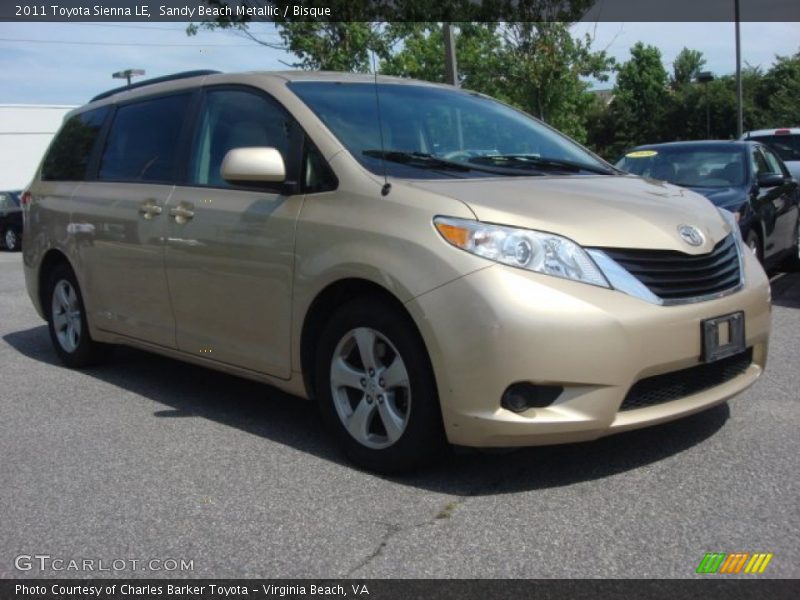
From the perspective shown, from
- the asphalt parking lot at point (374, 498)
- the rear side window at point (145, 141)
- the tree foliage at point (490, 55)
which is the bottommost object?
the asphalt parking lot at point (374, 498)

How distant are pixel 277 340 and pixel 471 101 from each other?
1.84 m

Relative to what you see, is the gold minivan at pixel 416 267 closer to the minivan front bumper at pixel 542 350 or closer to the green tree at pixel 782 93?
the minivan front bumper at pixel 542 350

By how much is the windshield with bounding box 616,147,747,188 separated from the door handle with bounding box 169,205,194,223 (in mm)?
5356

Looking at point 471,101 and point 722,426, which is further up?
point 471,101

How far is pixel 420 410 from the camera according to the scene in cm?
368

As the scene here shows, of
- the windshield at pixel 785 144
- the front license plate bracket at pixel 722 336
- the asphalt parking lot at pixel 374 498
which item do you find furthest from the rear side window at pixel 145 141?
the windshield at pixel 785 144

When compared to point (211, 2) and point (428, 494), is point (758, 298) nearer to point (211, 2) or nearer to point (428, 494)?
point (428, 494)

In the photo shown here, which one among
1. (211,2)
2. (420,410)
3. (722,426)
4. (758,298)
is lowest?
(722,426)

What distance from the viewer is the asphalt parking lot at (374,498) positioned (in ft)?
10.2

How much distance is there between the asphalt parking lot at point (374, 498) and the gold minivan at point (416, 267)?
27cm

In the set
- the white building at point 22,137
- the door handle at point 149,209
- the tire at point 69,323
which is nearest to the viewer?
the door handle at point 149,209

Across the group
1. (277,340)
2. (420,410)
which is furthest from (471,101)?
(420,410)

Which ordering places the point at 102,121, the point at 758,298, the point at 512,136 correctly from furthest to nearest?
the point at 102,121
the point at 512,136
the point at 758,298
